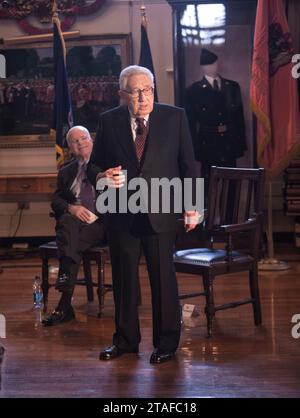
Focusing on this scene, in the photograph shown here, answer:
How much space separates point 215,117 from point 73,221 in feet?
9.33

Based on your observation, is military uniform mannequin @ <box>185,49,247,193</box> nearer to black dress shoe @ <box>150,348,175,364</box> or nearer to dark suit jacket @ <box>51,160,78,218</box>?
dark suit jacket @ <box>51,160,78,218</box>

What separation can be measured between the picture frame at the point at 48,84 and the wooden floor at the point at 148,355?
2831 mm

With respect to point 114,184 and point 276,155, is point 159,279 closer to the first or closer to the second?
point 114,184

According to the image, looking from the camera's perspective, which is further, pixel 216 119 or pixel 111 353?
pixel 216 119

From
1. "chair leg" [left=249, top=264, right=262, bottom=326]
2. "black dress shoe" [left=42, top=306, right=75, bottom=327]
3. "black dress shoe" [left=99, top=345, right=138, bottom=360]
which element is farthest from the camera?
"black dress shoe" [left=42, top=306, right=75, bottom=327]

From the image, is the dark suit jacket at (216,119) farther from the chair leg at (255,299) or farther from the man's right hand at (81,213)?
the chair leg at (255,299)

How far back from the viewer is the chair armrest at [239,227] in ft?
15.1

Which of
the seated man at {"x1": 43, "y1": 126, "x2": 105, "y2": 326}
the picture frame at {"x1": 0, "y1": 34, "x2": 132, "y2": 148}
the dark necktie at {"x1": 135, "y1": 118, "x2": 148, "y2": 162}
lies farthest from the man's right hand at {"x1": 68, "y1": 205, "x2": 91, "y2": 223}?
the picture frame at {"x1": 0, "y1": 34, "x2": 132, "y2": 148}

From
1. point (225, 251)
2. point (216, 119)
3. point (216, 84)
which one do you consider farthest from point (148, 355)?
point (216, 84)

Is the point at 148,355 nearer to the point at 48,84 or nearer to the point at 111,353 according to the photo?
the point at 111,353

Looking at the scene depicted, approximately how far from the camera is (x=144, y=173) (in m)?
3.89

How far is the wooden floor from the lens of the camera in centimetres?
363

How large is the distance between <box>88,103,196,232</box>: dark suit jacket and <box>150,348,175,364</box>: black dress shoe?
68 cm

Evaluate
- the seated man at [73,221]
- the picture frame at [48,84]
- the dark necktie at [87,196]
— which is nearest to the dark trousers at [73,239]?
the seated man at [73,221]
